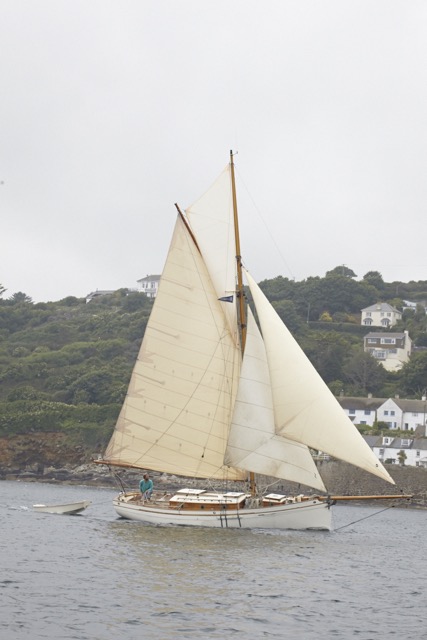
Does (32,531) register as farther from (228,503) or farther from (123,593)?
(123,593)

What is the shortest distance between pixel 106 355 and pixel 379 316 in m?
51.3

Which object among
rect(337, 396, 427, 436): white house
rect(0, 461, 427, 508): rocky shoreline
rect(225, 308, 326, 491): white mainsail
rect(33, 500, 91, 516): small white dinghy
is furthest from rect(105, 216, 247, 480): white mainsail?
rect(337, 396, 427, 436): white house

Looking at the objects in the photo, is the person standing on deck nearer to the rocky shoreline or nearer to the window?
the rocky shoreline

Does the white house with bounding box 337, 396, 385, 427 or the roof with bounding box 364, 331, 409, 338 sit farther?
the roof with bounding box 364, 331, 409, 338

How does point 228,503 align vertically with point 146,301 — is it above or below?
below

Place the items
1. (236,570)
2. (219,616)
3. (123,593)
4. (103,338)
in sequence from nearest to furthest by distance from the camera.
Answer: (219,616)
(123,593)
(236,570)
(103,338)

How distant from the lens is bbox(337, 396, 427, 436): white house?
122312mm

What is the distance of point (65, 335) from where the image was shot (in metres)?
169

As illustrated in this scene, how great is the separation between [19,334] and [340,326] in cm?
5043

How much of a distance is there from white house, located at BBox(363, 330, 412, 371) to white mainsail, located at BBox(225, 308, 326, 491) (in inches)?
4099

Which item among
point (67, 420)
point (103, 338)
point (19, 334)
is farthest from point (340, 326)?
point (67, 420)

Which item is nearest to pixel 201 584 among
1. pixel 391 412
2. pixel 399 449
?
pixel 399 449

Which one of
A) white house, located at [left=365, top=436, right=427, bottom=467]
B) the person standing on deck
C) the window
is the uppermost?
the window

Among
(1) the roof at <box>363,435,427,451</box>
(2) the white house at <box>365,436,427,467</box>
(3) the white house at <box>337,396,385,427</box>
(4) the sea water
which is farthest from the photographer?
(3) the white house at <box>337,396,385,427</box>
